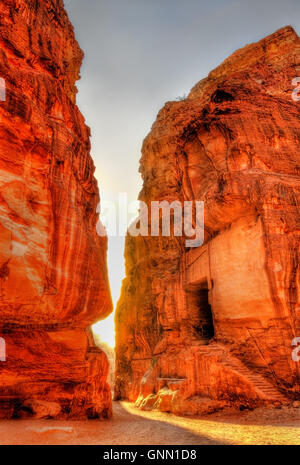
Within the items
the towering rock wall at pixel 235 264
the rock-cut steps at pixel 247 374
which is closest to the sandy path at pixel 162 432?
the rock-cut steps at pixel 247 374

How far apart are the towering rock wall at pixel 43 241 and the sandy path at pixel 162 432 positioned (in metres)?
1.47

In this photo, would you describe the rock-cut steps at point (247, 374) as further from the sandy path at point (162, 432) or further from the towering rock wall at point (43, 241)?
the towering rock wall at point (43, 241)

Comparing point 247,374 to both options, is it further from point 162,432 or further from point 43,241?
point 43,241

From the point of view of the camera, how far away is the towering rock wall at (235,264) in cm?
1311

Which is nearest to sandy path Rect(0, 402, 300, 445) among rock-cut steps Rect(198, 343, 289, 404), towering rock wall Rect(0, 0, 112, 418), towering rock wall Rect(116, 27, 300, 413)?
rock-cut steps Rect(198, 343, 289, 404)

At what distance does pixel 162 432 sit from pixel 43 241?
6.20 metres

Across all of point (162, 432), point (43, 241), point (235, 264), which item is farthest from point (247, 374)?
point (43, 241)

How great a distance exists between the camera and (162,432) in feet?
28.7

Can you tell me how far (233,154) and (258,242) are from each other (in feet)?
17.6

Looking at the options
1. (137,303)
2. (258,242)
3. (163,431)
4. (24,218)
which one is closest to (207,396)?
(163,431)

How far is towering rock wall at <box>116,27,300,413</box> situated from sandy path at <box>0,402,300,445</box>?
1751 mm

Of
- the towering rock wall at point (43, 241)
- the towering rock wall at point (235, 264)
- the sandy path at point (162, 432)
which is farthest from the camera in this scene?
the towering rock wall at point (235, 264)
